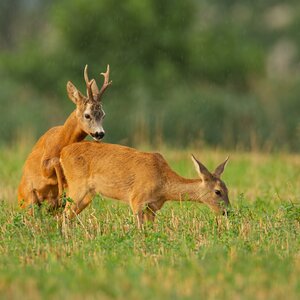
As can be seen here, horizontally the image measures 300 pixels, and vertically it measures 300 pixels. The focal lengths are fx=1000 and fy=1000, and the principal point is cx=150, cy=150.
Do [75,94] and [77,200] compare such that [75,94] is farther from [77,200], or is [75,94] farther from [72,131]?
[77,200]

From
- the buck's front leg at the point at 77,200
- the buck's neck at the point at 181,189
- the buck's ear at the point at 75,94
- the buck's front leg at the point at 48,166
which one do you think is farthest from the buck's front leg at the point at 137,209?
the buck's ear at the point at 75,94

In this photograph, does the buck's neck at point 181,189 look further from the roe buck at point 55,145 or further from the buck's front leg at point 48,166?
the buck's front leg at point 48,166

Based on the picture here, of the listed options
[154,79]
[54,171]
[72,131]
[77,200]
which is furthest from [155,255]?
[154,79]

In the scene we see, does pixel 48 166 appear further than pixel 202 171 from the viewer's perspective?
Yes

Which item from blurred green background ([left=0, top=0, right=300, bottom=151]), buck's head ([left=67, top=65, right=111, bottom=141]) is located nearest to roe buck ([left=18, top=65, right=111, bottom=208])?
buck's head ([left=67, top=65, right=111, bottom=141])

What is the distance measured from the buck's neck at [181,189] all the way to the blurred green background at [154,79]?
14172 millimetres

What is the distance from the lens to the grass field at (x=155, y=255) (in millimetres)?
7598

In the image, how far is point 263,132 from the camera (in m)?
29.0

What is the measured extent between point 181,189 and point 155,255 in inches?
99.8

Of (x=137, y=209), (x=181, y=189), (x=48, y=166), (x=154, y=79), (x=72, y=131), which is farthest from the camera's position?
(x=154, y=79)

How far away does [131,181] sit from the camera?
1164cm

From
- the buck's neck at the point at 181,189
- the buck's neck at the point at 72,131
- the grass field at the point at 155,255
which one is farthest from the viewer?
the buck's neck at the point at 72,131

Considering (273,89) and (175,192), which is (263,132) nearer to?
(273,89)

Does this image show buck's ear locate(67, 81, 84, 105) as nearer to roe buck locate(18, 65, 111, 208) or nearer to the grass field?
roe buck locate(18, 65, 111, 208)
